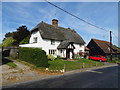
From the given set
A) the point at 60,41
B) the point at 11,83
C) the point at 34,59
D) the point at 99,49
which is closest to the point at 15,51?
the point at 34,59

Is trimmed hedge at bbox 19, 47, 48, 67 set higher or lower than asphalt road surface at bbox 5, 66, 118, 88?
higher

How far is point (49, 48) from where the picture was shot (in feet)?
76.3

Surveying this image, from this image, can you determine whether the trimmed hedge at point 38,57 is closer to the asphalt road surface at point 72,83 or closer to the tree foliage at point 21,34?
the asphalt road surface at point 72,83

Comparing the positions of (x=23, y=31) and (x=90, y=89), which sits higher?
(x=23, y=31)

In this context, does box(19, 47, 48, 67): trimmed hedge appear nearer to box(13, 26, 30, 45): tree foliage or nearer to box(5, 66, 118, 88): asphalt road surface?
box(5, 66, 118, 88): asphalt road surface

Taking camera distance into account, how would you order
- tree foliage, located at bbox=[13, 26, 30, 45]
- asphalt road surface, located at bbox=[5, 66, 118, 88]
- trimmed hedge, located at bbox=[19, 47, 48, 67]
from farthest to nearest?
tree foliage, located at bbox=[13, 26, 30, 45], trimmed hedge, located at bbox=[19, 47, 48, 67], asphalt road surface, located at bbox=[5, 66, 118, 88]

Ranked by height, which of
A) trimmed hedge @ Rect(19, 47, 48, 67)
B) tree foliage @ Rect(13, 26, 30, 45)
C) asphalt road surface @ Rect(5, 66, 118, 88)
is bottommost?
asphalt road surface @ Rect(5, 66, 118, 88)

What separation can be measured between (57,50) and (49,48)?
9.62 feet

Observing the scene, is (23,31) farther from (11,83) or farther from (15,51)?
(11,83)

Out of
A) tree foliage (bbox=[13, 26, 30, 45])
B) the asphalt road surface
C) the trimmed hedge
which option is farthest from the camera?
tree foliage (bbox=[13, 26, 30, 45])

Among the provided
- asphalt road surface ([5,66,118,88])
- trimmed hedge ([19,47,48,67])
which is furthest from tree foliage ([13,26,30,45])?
asphalt road surface ([5,66,118,88])

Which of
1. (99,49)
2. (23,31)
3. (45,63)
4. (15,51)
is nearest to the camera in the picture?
(45,63)

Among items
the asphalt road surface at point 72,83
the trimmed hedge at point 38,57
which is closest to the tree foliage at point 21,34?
the trimmed hedge at point 38,57

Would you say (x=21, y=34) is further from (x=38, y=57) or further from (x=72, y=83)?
(x=72, y=83)
